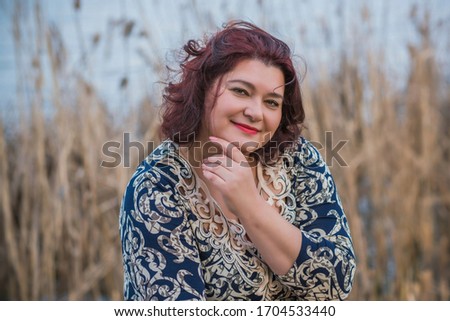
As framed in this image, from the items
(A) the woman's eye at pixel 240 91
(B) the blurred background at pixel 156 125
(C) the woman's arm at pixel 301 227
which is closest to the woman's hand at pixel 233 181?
(C) the woman's arm at pixel 301 227

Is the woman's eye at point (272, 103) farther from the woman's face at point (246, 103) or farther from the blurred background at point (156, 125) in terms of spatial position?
the blurred background at point (156, 125)

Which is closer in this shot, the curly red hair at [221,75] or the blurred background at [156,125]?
the curly red hair at [221,75]

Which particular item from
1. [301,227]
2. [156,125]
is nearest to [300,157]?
[301,227]

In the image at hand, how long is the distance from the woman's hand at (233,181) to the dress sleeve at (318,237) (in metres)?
0.13

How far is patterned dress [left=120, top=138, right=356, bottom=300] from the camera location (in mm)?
1133

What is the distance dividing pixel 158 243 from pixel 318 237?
0.27 metres

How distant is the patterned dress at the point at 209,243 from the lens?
3.72ft

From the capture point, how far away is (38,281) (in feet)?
8.52

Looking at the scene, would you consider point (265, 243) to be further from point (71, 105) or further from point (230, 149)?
point (71, 105)

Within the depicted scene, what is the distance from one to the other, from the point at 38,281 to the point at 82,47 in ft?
2.92

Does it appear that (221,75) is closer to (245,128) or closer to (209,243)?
(245,128)

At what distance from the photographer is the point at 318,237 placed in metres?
1.18

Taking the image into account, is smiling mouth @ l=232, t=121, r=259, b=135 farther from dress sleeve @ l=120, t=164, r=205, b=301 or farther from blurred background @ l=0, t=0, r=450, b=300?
blurred background @ l=0, t=0, r=450, b=300
